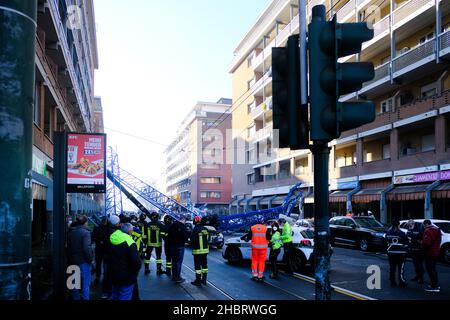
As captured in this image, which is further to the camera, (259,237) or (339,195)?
(339,195)

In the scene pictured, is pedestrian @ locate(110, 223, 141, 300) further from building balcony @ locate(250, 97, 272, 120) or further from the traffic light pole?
building balcony @ locate(250, 97, 272, 120)

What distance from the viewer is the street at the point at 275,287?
9719 mm

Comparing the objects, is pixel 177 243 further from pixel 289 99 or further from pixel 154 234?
pixel 289 99

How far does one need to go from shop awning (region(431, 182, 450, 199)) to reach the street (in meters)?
9.08

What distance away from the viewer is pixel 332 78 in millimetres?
3393

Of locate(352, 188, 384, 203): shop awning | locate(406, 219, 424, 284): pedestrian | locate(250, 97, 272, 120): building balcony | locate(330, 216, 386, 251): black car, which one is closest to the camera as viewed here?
locate(406, 219, 424, 284): pedestrian

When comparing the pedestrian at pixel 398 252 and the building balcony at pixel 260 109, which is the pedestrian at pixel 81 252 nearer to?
the pedestrian at pixel 398 252

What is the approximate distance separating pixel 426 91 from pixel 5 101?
2852cm

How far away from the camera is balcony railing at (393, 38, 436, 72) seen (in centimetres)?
2525

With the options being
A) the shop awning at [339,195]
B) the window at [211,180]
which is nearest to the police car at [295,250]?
the shop awning at [339,195]

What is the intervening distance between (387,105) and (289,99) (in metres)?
29.9

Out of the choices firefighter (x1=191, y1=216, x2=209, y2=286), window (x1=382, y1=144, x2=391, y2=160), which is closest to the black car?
window (x1=382, y1=144, x2=391, y2=160)

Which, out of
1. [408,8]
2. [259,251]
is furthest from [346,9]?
[259,251]

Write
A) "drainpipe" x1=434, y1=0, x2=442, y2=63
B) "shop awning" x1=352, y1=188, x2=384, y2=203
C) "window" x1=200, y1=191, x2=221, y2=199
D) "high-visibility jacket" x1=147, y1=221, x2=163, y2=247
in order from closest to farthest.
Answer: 1. "high-visibility jacket" x1=147, y1=221, x2=163, y2=247
2. "drainpipe" x1=434, y1=0, x2=442, y2=63
3. "shop awning" x1=352, y1=188, x2=384, y2=203
4. "window" x1=200, y1=191, x2=221, y2=199
